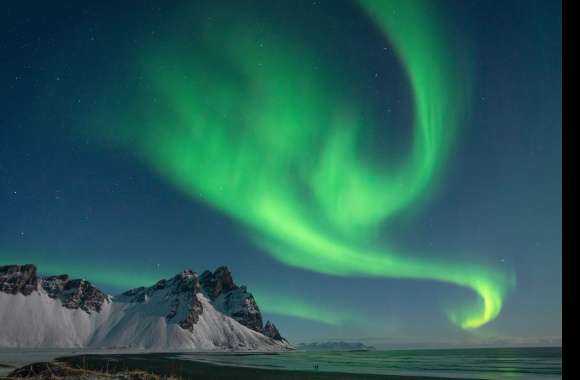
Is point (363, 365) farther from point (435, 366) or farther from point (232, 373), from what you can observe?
point (232, 373)

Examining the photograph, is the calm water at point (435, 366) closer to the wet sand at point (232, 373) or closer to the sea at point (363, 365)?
the sea at point (363, 365)

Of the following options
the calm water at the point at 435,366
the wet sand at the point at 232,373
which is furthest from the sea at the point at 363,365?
the wet sand at the point at 232,373

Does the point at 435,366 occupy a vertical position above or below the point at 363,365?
above

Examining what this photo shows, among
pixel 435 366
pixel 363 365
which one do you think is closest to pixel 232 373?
pixel 363 365

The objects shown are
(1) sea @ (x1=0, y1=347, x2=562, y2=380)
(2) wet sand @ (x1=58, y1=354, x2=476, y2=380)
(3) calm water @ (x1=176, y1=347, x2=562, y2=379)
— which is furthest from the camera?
(3) calm water @ (x1=176, y1=347, x2=562, y2=379)

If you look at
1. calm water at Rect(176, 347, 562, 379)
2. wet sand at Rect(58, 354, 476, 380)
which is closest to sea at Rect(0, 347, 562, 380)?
calm water at Rect(176, 347, 562, 379)

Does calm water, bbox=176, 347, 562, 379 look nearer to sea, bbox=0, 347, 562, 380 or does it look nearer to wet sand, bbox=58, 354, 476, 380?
sea, bbox=0, 347, 562, 380

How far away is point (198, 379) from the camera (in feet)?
163
